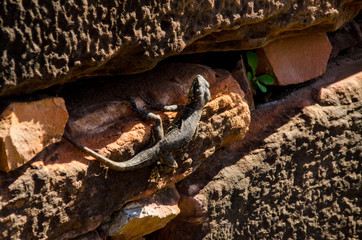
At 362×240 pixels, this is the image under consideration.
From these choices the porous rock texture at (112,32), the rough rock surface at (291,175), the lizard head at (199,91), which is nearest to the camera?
the porous rock texture at (112,32)

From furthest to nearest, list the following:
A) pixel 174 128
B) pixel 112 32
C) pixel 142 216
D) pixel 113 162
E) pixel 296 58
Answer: pixel 296 58, pixel 174 128, pixel 142 216, pixel 113 162, pixel 112 32

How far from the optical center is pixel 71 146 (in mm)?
2303

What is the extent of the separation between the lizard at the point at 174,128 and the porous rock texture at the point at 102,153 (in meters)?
0.06

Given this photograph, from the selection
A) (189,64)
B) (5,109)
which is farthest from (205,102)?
(5,109)

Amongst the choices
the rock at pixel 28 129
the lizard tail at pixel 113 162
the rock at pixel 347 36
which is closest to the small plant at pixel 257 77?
the rock at pixel 347 36

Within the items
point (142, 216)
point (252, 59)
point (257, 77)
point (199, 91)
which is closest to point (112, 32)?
point (199, 91)

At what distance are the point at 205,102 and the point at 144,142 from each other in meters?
0.57

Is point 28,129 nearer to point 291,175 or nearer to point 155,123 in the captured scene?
point 155,123

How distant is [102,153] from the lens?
7.71 ft

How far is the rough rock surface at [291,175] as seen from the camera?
127 inches

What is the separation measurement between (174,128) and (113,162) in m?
0.62

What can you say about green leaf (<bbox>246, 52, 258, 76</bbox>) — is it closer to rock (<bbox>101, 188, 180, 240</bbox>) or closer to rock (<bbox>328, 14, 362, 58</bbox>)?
rock (<bbox>328, 14, 362, 58</bbox>)

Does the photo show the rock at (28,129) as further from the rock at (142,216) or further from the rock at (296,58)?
the rock at (296,58)

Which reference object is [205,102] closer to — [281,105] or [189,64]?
[189,64]
